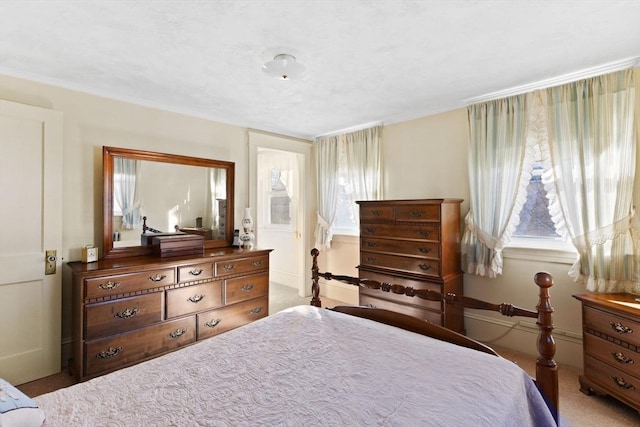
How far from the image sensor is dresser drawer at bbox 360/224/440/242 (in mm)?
2945

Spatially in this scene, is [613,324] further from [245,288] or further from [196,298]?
[196,298]

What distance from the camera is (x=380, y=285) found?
2184 millimetres

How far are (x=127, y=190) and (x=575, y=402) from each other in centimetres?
420

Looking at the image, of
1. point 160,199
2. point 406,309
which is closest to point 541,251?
point 406,309

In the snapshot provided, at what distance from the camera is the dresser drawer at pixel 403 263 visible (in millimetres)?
2953

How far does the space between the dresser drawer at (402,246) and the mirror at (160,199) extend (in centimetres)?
176

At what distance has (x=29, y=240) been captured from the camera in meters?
2.52

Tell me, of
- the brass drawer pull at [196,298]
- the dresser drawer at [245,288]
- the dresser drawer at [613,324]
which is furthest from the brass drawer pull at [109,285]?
the dresser drawer at [613,324]

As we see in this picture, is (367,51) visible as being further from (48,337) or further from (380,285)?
(48,337)

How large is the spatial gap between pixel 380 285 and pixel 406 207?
120 centimetres

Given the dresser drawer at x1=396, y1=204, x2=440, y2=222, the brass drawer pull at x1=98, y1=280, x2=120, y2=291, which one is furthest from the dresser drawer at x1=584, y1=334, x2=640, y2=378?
the brass drawer pull at x1=98, y1=280, x2=120, y2=291

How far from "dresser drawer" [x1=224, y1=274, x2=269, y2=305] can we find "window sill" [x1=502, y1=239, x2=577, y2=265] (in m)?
2.61

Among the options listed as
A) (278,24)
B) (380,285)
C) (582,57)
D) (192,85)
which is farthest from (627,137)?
(192,85)

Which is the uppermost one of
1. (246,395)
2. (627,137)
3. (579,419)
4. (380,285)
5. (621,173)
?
(627,137)
